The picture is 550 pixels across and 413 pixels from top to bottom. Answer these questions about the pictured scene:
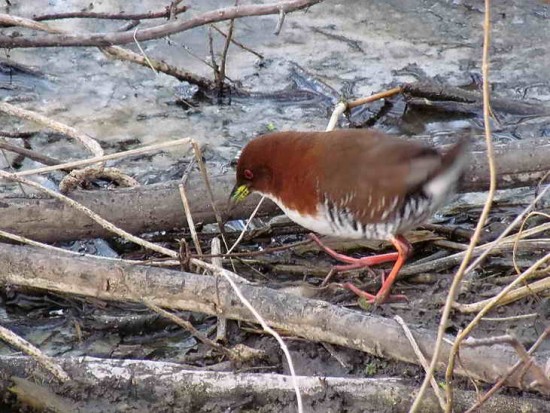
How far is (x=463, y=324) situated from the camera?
4188mm

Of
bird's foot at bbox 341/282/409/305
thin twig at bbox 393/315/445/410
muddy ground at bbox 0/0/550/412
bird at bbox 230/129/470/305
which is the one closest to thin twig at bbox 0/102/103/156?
muddy ground at bbox 0/0/550/412

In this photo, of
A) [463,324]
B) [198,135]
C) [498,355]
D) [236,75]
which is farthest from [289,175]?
[236,75]

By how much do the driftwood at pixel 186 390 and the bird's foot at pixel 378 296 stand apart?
0.65m

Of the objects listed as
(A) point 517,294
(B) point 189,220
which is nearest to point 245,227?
(B) point 189,220

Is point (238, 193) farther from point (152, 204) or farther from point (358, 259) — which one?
point (358, 259)

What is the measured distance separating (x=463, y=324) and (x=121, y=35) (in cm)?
219

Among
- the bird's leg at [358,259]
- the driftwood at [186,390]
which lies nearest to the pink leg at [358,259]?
the bird's leg at [358,259]

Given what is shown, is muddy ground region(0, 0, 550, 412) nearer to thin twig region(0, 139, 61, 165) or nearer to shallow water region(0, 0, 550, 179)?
shallow water region(0, 0, 550, 179)

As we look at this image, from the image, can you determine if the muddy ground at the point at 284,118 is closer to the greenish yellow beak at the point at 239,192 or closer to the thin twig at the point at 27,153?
the greenish yellow beak at the point at 239,192

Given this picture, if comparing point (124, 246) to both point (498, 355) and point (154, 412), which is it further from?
point (498, 355)

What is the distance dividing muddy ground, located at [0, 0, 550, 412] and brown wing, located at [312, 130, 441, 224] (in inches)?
19.3

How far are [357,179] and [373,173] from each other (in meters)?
0.07

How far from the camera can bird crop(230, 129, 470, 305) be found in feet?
13.6

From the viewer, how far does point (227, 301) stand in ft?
13.3
